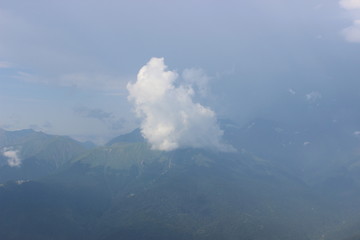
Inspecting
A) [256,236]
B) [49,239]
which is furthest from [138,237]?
[256,236]

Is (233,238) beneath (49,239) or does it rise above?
beneath

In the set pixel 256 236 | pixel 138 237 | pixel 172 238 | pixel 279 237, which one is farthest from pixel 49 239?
pixel 279 237

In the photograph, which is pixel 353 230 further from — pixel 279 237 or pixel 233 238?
pixel 233 238

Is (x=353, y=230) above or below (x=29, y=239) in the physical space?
below

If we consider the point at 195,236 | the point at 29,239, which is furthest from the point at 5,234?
the point at 195,236

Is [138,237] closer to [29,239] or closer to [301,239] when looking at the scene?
[29,239]

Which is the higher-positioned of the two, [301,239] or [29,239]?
[29,239]

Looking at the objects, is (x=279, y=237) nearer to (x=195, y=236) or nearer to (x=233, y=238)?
(x=233, y=238)

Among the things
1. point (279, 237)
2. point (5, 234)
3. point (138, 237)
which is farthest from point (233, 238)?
point (5, 234)
